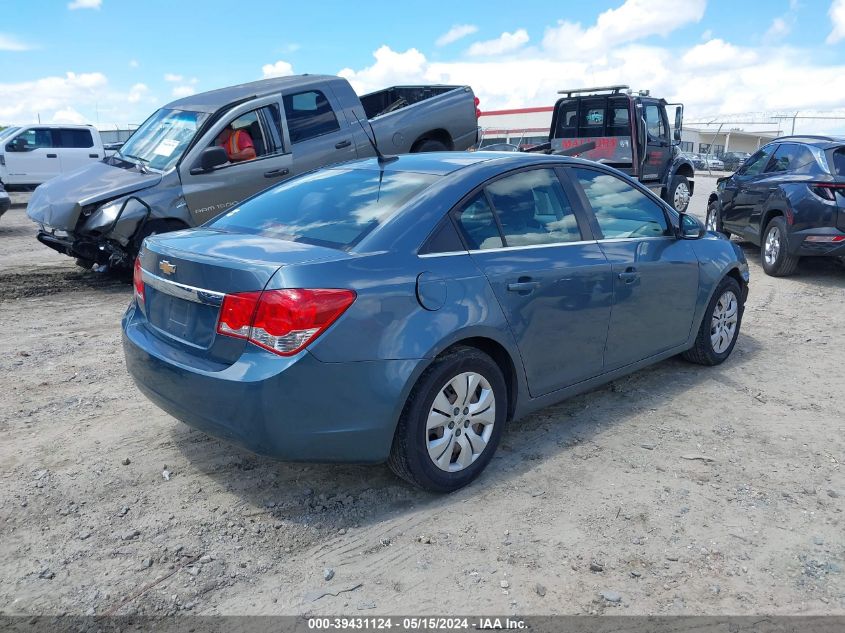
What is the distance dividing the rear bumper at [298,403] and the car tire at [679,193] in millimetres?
12754

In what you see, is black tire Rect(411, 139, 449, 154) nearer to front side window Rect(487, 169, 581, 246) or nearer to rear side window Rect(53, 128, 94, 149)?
front side window Rect(487, 169, 581, 246)

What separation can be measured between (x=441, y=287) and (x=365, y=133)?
6.01 meters

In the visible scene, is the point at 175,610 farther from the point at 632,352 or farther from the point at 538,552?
the point at 632,352

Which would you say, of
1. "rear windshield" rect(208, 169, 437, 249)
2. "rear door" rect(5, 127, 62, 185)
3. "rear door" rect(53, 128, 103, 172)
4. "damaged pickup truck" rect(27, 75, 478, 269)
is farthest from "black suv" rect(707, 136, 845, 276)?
"rear door" rect(5, 127, 62, 185)

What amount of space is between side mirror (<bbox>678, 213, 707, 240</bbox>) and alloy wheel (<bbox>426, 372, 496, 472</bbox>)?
84.8 inches

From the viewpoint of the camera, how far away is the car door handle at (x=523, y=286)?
3670mm

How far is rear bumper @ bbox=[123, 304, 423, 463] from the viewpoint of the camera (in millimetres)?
2975

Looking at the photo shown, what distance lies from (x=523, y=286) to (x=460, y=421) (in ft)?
2.59

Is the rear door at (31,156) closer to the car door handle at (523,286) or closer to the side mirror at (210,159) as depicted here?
the side mirror at (210,159)

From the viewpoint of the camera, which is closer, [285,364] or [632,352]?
[285,364]

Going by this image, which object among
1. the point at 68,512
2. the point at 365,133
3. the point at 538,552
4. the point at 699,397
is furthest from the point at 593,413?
the point at 365,133

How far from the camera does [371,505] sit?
11.3 ft

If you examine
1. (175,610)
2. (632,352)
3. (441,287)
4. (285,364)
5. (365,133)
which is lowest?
(175,610)

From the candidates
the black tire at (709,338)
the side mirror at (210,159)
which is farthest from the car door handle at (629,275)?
the side mirror at (210,159)
